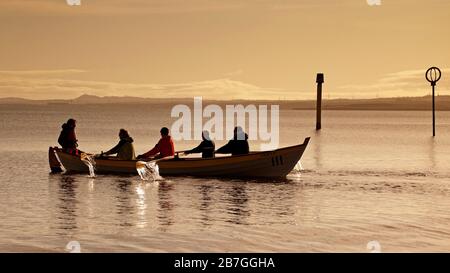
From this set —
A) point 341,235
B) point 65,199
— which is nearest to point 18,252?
point 341,235

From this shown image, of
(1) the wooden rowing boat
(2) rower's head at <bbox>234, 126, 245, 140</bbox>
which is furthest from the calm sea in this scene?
(2) rower's head at <bbox>234, 126, 245, 140</bbox>

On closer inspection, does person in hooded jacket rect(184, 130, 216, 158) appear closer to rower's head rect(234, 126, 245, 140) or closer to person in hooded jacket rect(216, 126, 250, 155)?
person in hooded jacket rect(216, 126, 250, 155)

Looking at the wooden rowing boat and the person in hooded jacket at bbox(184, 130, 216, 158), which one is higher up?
the person in hooded jacket at bbox(184, 130, 216, 158)

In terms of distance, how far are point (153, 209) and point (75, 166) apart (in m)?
12.2

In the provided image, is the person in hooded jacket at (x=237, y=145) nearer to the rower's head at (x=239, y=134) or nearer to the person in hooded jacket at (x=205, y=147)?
the rower's head at (x=239, y=134)

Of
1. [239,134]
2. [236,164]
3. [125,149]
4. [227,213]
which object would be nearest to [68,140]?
[125,149]

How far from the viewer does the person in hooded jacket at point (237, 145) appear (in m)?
30.4

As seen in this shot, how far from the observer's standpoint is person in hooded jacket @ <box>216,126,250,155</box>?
1198 inches

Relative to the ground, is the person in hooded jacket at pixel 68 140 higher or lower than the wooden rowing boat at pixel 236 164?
higher

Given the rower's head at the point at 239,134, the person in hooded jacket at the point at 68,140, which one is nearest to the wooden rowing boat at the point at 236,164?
the rower's head at the point at 239,134

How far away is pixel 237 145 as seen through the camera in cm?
3086

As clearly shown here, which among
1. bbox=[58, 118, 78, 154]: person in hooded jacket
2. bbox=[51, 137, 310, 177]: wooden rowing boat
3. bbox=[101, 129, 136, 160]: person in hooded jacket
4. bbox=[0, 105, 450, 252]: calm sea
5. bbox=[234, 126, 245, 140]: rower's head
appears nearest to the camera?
bbox=[0, 105, 450, 252]: calm sea

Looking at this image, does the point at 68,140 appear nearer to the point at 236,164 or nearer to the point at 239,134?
the point at 236,164
